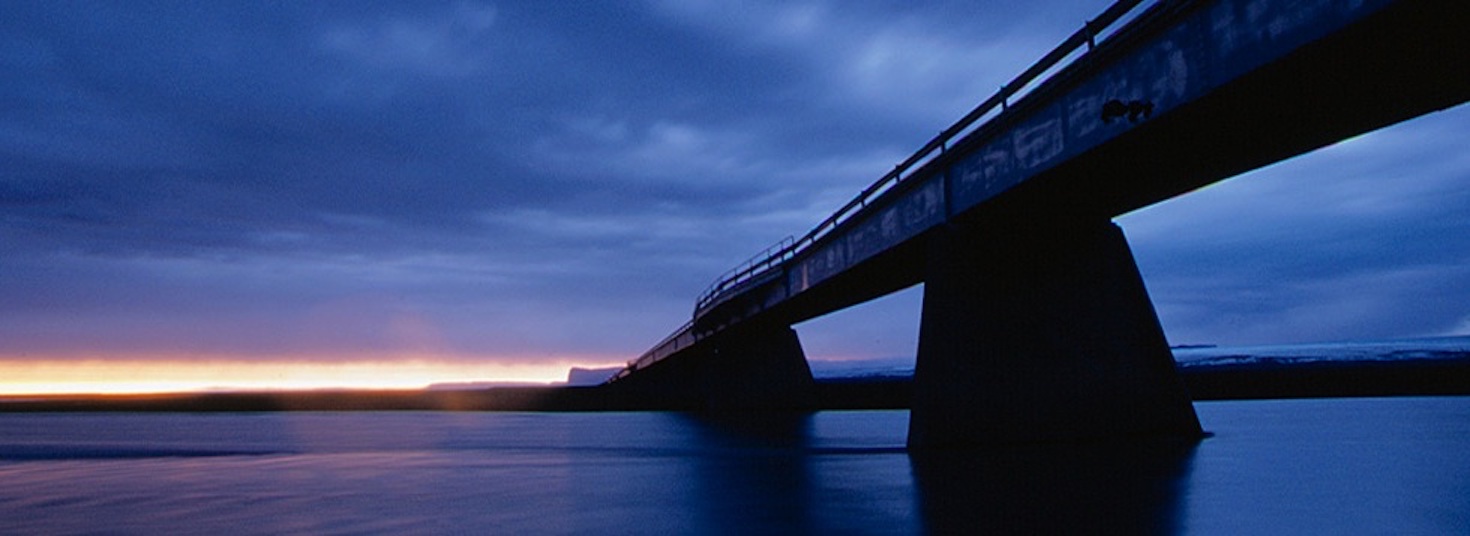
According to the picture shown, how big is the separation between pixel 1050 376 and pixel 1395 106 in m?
8.71

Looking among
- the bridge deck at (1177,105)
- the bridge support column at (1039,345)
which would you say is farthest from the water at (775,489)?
the bridge deck at (1177,105)

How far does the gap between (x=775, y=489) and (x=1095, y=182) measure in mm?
8858

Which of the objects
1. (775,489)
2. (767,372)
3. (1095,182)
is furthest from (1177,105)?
(767,372)

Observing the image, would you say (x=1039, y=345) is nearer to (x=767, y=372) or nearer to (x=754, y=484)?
(x=754, y=484)

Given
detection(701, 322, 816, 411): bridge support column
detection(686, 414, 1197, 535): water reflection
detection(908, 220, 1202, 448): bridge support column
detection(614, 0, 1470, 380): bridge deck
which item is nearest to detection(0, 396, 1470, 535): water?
detection(686, 414, 1197, 535): water reflection

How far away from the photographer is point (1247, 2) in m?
11.2

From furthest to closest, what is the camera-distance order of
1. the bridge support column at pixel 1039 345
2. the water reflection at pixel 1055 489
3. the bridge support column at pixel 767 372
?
the bridge support column at pixel 767 372 < the bridge support column at pixel 1039 345 < the water reflection at pixel 1055 489

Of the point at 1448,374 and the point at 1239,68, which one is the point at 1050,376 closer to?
the point at 1239,68

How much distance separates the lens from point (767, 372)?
5222 centimetres

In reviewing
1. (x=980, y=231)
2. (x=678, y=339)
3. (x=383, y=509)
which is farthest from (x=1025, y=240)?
(x=678, y=339)

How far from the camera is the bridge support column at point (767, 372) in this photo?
170 feet

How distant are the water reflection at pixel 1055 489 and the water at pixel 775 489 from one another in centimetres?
5

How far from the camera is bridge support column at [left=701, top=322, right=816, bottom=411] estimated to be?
170 ft

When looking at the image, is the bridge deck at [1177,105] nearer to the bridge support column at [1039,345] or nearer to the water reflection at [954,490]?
the bridge support column at [1039,345]
